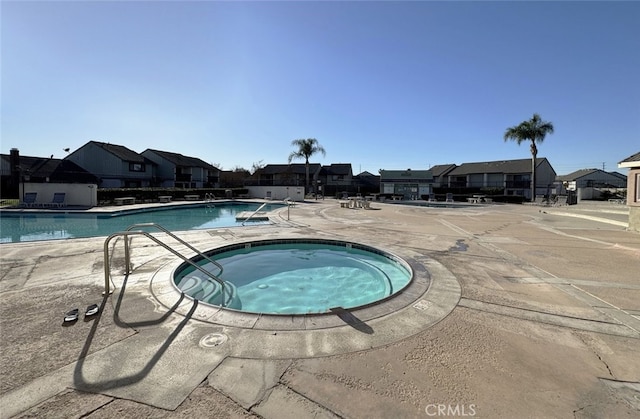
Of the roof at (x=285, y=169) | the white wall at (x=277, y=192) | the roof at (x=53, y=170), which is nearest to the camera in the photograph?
the roof at (x=53, y=170)

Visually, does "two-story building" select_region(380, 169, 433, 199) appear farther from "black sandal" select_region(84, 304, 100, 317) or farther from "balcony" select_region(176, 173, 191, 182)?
"black sandal" select_region(84, 304, 100, 317)

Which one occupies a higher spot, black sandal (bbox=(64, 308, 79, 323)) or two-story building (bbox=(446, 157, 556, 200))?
two-story building (bbox=(446, 157, 556, 200))

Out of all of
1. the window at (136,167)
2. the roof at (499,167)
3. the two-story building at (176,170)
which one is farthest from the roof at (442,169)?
the window at (136,167)

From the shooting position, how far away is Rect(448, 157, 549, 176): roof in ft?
153

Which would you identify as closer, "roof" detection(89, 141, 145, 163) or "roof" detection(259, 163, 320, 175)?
"roof" detection(89, 141, 145, 163)

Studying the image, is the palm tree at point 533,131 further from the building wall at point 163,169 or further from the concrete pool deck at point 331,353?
the building wall at point 163,169

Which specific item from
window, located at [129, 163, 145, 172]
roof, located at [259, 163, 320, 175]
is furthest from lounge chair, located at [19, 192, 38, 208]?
roof, located at [259, 163, 320, 175]

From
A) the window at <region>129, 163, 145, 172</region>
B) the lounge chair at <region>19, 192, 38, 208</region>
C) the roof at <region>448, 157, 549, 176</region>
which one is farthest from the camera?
the roof at <region>448, 157, 549, 176</region>

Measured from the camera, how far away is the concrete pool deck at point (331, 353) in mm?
2348

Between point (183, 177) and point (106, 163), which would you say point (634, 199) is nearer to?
point (183, 177)

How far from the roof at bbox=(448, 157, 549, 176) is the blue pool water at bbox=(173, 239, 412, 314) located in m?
50.1

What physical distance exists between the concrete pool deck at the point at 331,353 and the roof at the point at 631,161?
9611mm

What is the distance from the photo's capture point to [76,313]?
12.6ft

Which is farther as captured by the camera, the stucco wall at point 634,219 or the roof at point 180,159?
the roof at point 180,159
